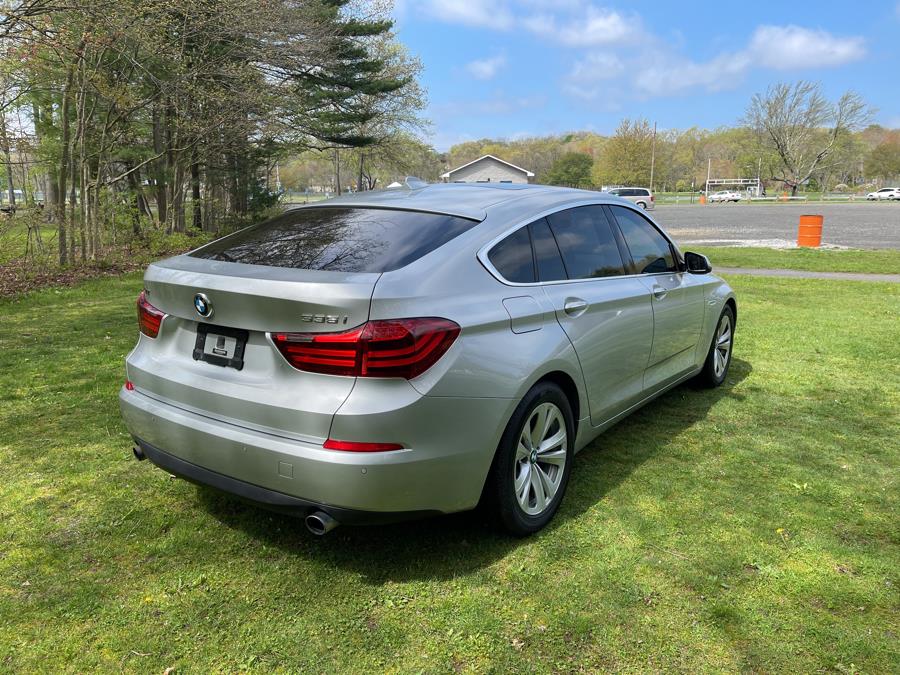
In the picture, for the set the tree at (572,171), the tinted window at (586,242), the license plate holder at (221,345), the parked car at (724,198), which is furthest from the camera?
the tree at (572,171)

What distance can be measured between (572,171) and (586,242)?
8694cm

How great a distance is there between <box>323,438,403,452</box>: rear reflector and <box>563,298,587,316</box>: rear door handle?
1.28 meters

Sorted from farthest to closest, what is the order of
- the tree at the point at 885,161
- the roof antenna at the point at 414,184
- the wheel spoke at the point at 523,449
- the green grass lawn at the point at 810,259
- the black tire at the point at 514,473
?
the tree at the point at 885,161
the green grass lawn at the point at 810,259
the roof antenna at the point at 414,184
the wheel spoke at the point at 523,449
the black tire at the point at 514,473

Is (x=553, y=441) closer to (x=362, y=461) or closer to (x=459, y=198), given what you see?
(x=362, y=461)

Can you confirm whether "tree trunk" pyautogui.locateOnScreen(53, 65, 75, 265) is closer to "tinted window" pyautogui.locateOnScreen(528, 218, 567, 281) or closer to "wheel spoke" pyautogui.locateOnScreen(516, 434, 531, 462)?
"tinted window" pyautogui.locateOnScreen(528, 218, 567, 281)

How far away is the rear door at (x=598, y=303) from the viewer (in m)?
3.32

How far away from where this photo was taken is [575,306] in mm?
3305

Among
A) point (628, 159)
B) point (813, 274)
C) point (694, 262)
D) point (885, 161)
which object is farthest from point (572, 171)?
point (694, 262)

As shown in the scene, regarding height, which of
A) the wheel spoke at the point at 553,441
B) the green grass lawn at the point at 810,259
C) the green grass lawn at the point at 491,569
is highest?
the green grass lawn at the point at 810,259

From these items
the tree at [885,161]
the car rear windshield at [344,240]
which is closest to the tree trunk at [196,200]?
the car rear windshield at [344,240]

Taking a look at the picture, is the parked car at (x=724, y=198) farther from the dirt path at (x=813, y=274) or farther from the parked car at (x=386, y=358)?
the parked car at (x=386, y=358)

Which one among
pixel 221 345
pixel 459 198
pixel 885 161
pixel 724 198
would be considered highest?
pixel 885 161

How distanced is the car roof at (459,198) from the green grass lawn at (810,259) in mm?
11387

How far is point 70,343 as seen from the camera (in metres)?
6.84
